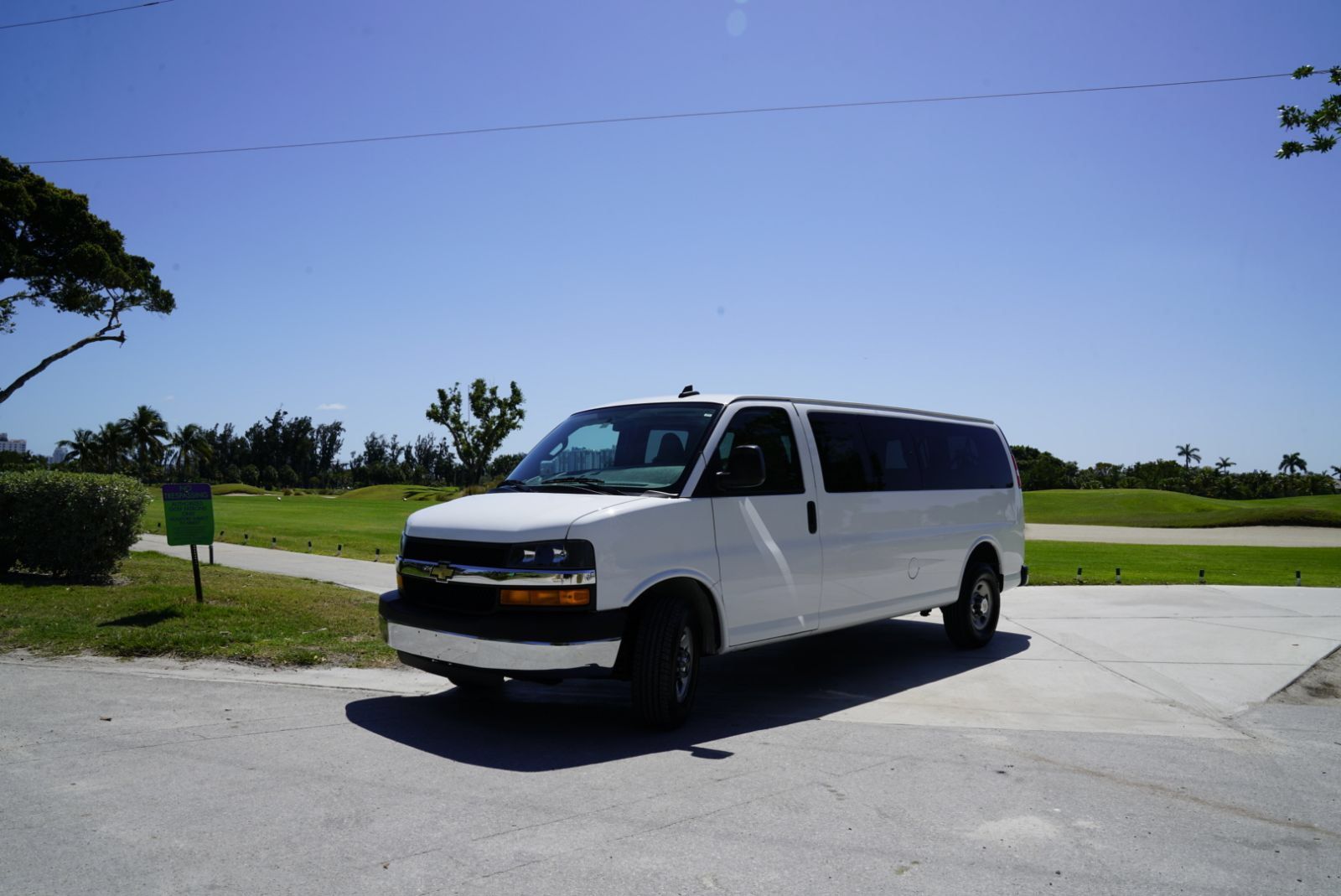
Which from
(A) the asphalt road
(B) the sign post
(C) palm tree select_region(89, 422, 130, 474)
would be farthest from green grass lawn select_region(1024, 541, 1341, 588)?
(C) palm tree select_region(89, 422, 130, 474)

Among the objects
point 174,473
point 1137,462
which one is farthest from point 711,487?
point 174,473

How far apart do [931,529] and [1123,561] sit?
15677mm

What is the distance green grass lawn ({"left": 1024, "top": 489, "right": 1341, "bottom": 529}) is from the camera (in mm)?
39781

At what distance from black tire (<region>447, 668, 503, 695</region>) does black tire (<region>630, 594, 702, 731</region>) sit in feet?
2.86

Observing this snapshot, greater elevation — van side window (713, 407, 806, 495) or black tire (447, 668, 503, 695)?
van side window (713, 407, 806, 495)

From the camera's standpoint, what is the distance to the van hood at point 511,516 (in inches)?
218

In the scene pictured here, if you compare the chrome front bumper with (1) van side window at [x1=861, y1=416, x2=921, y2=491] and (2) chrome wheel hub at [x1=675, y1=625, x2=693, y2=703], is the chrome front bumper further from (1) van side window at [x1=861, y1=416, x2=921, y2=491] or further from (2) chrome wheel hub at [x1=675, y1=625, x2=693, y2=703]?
(1) van side window at [x1=861, y1=416, x2=921, y2=491]

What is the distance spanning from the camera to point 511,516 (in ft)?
19.0

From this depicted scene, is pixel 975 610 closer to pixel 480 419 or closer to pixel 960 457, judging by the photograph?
pixel 960 457

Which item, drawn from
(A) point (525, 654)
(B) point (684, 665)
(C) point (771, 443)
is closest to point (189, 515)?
(A) point (525, 654)

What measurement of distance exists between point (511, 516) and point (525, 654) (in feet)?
2.87

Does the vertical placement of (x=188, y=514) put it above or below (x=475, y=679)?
above


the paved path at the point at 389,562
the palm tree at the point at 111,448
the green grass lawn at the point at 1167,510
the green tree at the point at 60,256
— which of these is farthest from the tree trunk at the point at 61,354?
the palm tree at the point at 111,448

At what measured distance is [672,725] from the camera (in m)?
5.91
